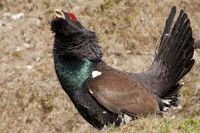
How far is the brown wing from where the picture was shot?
28.2 ft

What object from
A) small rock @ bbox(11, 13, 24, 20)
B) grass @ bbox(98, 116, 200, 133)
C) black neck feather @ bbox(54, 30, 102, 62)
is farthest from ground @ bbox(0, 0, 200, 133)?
grass @ bbox(98, 116, 200, 133)

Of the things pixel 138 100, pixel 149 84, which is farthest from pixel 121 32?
pixel 138 100

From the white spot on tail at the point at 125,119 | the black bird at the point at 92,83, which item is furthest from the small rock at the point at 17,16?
the white spot on tail at the point at 125,119

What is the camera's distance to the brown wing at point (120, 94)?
861 cm

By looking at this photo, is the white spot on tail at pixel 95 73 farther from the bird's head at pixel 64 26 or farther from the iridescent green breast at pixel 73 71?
the bird's head at pixel 64 26

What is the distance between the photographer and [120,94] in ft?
29.0

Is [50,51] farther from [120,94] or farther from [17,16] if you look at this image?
[120,94]

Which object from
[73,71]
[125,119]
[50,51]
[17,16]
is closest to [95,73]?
[73,71]

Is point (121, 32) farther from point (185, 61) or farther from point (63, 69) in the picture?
point (63, 69)

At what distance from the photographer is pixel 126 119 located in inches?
351

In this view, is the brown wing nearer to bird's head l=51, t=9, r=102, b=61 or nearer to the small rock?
bird's head l=51, t=9, r=102, b=61

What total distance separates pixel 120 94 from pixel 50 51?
5.67 metres

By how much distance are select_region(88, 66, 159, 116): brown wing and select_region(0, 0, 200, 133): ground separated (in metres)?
3.06

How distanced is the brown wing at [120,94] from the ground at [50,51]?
3062mm
